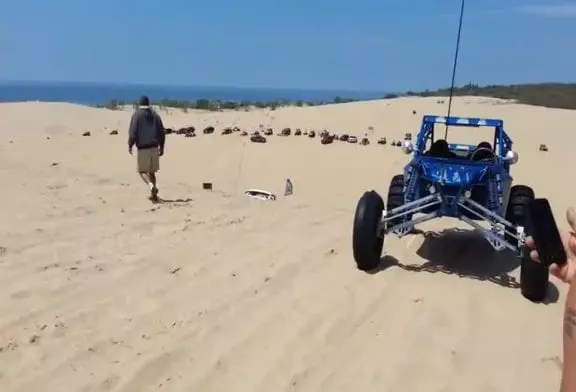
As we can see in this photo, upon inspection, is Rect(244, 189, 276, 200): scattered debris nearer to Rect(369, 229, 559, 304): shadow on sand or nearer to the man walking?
the man walking

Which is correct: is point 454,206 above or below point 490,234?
above

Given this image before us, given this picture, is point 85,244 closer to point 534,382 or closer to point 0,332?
point 0,332

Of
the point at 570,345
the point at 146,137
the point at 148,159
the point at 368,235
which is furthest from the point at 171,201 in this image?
the point at 570,345

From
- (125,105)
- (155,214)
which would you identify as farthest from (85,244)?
(125,105)

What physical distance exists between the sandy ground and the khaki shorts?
35 centimetres

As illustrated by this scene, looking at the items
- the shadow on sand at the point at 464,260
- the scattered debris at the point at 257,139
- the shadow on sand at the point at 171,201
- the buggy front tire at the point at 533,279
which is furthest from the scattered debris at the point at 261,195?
the scattered debris at the point at 257,139

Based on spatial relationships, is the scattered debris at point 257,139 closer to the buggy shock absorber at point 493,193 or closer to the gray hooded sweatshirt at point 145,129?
the gray hooded sweatshirt at point 145,129

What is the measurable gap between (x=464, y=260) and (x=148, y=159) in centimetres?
459

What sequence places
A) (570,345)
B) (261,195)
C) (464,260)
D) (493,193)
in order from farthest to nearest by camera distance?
(261,195), (464,260), (493,193), (570,345)

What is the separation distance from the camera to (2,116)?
81.1ft

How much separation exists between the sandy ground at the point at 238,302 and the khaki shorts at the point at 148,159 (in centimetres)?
35

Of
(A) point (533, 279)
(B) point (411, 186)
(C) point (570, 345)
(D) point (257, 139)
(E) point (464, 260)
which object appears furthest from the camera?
(D) point (257, 139)

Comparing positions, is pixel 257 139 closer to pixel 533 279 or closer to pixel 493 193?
pixel 493 193

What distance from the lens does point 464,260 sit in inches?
281
